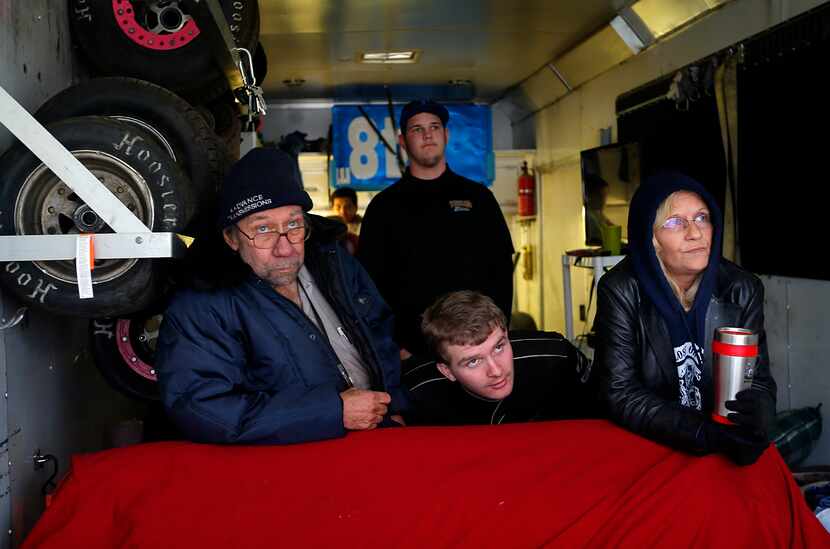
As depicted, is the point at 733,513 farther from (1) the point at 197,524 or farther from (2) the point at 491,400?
(1) the point at 197,524

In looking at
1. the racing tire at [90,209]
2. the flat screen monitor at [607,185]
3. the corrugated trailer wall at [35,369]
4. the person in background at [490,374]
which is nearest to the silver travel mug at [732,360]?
the person in background at [490,374]

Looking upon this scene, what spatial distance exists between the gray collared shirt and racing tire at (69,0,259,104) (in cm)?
84

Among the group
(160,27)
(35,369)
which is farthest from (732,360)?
(160,27)

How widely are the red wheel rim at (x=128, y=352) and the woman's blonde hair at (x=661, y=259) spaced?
1686 mm

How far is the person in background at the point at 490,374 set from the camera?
222 cm

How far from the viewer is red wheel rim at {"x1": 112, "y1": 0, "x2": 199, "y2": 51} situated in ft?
8.34

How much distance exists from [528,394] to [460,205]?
1.30m

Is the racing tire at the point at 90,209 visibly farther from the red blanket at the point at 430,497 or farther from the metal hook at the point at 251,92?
the metal hook at the point at 251,92

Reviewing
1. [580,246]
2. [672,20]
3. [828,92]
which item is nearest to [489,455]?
[828,92]

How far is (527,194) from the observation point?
23.8ft

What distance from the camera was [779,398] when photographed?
11.4 feet

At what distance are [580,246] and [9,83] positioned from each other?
15.3ft

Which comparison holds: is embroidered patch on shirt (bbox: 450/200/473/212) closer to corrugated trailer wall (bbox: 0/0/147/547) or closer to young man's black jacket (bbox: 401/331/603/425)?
young man's black jacket (bbox: 401/331/603/425)

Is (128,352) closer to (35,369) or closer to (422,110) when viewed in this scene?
(35,369)
